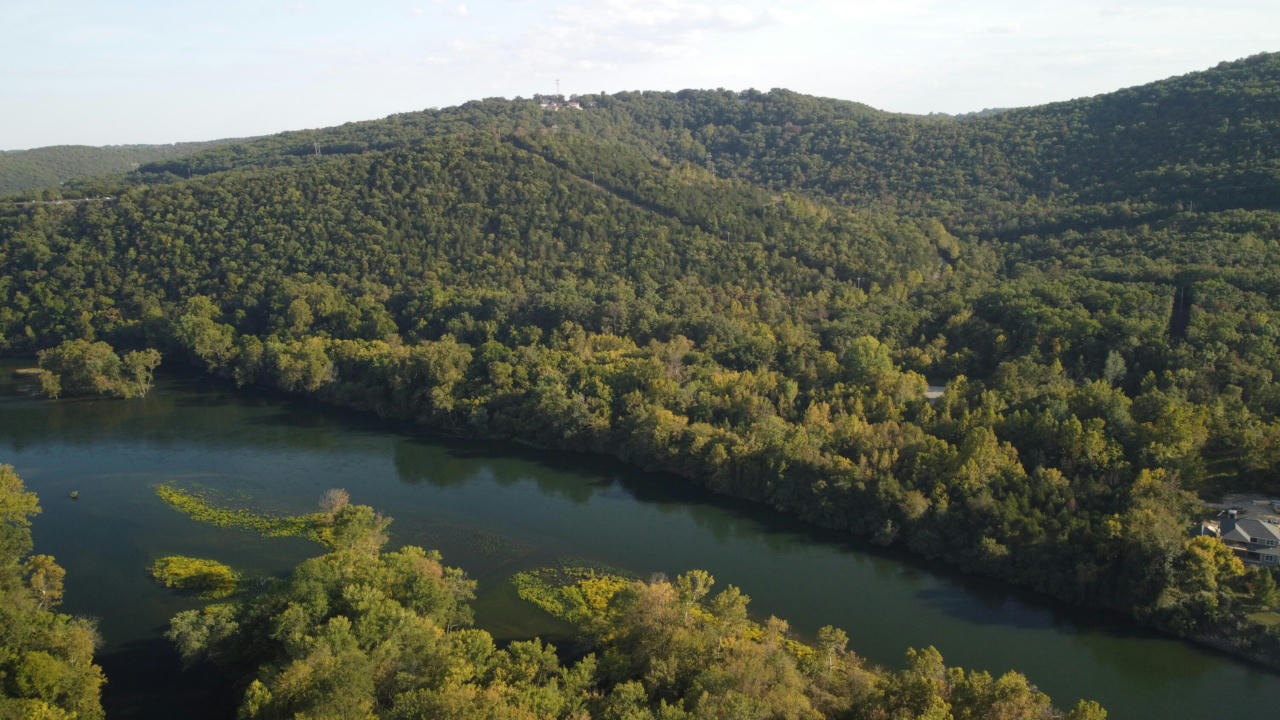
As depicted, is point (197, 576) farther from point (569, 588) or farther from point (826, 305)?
point (826, 305)

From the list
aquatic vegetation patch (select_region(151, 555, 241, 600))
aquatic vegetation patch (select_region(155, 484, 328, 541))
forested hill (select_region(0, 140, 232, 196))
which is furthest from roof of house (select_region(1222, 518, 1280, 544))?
forested hill (select_region(0, 140, 232, 196))

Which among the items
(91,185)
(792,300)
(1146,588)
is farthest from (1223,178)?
(91,185)

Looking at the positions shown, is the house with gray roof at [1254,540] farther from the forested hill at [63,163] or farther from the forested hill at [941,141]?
the forested hill at [63,163]

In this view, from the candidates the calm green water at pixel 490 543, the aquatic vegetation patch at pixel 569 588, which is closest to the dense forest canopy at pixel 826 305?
the calm green water at pixel 490 543

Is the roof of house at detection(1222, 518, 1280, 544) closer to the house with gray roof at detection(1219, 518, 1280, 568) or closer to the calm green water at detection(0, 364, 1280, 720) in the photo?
the house with gray roof at detection(1219, 518, 1280, 568)

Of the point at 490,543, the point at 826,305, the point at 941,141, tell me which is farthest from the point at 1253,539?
the point at 941,141

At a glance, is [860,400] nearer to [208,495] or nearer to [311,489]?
[311,489]
